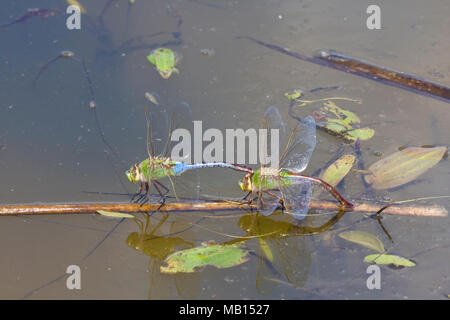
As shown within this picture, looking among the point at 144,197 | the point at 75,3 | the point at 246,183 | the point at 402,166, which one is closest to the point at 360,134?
the point at 402,166

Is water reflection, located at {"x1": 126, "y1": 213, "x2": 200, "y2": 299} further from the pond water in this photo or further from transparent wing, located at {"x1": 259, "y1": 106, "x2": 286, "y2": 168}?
transparent wing, located at {"x1": 259, "y1": 106, "x2": 286, "y2": 168}

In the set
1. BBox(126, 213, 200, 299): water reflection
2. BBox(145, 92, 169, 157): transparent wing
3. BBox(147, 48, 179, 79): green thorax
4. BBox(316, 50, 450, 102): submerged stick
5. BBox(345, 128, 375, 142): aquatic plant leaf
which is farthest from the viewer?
BBox(147, 48, 179, 79): green thorax

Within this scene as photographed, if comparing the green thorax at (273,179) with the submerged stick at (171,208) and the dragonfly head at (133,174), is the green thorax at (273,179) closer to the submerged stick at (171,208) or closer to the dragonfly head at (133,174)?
the submerged stick at (171,208)

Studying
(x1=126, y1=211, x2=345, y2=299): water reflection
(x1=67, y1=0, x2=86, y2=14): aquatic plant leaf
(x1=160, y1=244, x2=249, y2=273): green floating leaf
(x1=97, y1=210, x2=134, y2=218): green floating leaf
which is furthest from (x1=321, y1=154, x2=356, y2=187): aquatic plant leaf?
(x1=67, y1=0, x2=86, y2=14): aquatic plant leaf

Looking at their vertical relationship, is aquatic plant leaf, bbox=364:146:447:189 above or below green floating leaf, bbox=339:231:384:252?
above

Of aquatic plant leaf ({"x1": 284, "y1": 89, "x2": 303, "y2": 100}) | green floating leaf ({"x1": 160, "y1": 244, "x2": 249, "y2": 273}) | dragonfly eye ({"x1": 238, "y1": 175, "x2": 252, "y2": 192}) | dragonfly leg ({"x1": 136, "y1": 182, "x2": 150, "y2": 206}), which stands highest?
aquatic plant leaf ({"x1": 284, "y1": 89, "x2": 303, "y2": 100})

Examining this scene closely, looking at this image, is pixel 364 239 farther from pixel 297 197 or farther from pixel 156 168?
pixel 156 168
